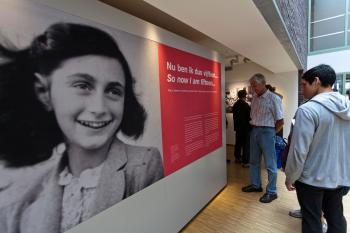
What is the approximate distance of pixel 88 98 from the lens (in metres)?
1.36

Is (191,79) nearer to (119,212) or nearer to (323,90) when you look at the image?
(323,90)

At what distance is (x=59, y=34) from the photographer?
122 centimetres

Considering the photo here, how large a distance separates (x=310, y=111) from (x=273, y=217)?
1747 millimetres

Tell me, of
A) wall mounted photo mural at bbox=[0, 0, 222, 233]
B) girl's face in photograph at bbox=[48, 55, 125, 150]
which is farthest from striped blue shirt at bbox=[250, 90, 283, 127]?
girl's face in photograph at bbox=[48, 55, 125, 150]

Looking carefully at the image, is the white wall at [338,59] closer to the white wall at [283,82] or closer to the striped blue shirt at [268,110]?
the white wall at [283,82]

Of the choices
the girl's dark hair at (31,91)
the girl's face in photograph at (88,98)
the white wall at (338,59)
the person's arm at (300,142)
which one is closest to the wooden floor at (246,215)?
the person's arm at (300,142)

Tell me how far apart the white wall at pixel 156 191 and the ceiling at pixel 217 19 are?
24cm

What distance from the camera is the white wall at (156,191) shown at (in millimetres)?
1410

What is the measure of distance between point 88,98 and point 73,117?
16cm

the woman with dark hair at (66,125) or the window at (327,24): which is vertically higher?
the window at (327,24)

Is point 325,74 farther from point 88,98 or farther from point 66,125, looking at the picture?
point 66,125

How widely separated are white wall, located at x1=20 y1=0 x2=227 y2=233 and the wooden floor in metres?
0.13

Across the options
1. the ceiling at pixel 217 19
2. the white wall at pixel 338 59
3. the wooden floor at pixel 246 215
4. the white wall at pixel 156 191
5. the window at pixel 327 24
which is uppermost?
the window at pixel 327 24

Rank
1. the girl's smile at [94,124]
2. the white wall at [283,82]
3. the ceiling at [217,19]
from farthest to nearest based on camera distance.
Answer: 1. the white wall at [283,82]
2. the ceiling at [217,19]
3. the girl's smile at [94,124]
